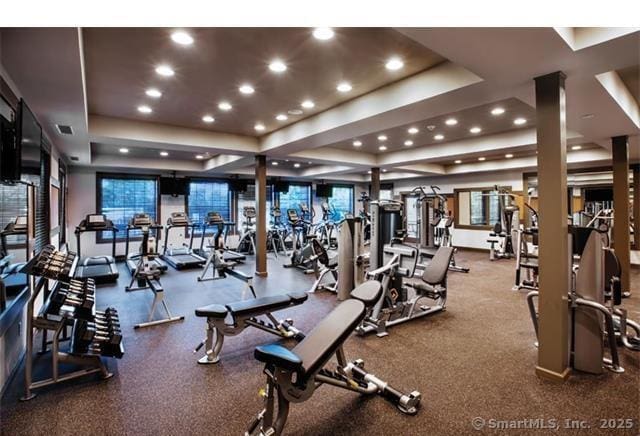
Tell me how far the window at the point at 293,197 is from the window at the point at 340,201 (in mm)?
1055

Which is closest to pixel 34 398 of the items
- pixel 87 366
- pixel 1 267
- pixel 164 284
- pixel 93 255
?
pixel 87 366

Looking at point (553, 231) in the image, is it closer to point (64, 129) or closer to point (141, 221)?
point (64, 129)

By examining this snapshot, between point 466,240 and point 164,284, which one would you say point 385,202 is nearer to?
point 164,284

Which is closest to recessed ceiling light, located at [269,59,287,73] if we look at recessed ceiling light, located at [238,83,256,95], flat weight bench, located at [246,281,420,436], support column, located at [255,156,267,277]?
recessed ceiling light, located at [238,83,256,95]

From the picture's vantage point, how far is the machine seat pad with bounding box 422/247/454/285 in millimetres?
4281

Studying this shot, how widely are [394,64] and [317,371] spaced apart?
2.84m

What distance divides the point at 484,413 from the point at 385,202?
2724 mm

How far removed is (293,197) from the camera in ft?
40.1

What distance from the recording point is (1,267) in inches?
93.2

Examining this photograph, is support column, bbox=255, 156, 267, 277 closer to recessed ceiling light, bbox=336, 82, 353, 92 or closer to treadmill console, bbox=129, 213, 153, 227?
treadmill console, bbox=129, 213, 153, 227

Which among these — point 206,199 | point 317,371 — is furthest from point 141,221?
point 317,371

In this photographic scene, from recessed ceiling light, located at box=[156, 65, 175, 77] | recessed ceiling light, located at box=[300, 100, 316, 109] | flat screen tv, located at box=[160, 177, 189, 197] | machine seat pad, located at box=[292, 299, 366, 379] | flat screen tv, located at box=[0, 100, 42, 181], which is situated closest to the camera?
machine seat pad, located at box=[292, 299, 366, 379]

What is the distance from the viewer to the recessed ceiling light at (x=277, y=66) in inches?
123
